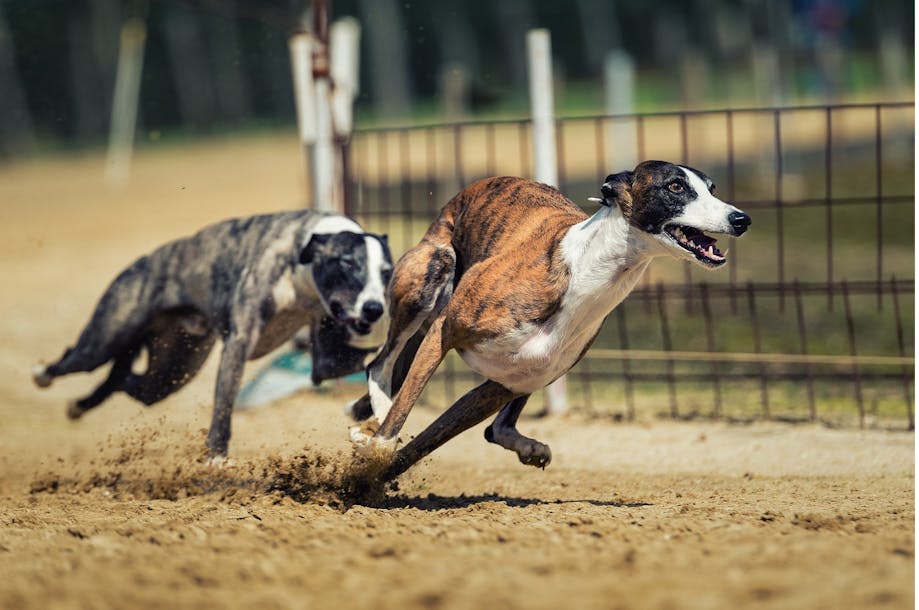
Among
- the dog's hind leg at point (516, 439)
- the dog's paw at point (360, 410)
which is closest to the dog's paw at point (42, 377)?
Answer: the dog's paw at point (360, 410)

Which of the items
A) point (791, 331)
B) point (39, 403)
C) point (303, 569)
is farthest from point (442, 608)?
point (791, 331)

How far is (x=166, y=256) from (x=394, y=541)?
3551 mm

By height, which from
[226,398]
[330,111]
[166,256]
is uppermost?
[330,111]

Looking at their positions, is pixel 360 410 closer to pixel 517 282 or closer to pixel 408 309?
pixel 408 309

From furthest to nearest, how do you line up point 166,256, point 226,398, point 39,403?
point 39,403, point 166,256, point 226,398

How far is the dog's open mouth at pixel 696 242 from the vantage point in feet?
15.3

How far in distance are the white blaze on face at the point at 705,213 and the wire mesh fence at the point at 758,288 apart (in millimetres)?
2404

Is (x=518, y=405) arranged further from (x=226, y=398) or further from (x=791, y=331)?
(x=791, y=331)

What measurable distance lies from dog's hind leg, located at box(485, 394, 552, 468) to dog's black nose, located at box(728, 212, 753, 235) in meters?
1.39

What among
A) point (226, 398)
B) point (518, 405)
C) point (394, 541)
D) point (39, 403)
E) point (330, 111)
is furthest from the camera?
point (39, 403)

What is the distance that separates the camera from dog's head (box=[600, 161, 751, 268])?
463 centimetres

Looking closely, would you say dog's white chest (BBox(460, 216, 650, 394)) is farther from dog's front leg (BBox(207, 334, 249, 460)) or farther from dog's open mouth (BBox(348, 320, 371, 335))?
dog's front leg (BBox(207, 334, 249, 460))

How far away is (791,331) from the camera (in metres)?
10.5

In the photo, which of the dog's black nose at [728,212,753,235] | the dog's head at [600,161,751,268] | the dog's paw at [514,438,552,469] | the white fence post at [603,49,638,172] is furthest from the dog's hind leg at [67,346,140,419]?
the white fence post at [603,49,638,172]
